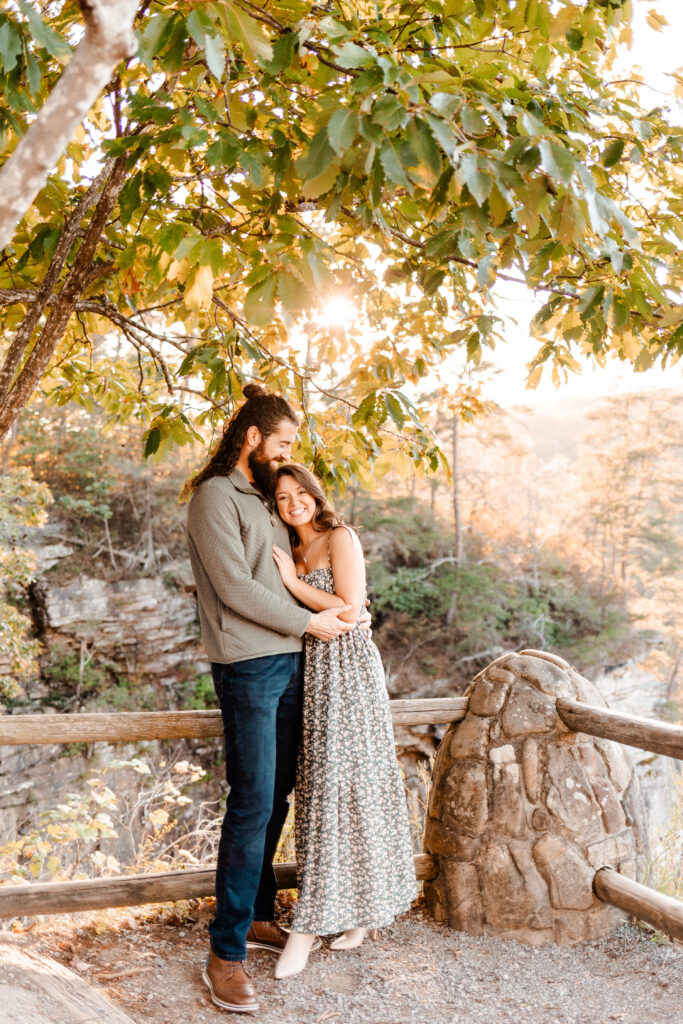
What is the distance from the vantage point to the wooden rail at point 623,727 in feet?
8.54

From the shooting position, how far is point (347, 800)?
2631mm

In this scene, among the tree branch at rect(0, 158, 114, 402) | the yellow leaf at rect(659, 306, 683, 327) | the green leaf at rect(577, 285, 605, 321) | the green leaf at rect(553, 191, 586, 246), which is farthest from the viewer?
the tree branch at rect(0, 158, 114, 402)

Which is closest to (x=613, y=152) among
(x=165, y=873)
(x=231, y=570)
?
(x=231, y=570)

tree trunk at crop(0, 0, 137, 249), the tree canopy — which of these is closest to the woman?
the tree canopy

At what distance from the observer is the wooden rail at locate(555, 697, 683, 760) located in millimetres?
2604

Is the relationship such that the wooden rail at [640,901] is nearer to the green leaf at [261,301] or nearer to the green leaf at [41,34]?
the green leaf at [261,301]

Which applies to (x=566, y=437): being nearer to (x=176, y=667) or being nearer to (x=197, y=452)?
(x=197, y=452)

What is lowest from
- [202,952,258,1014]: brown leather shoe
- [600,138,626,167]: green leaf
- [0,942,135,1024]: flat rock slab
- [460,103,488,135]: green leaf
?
[202,952,258,1014]: brown leather shoe

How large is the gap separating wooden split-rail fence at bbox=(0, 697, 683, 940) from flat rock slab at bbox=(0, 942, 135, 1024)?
0.23 metres

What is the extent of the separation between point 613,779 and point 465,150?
2.52 metres

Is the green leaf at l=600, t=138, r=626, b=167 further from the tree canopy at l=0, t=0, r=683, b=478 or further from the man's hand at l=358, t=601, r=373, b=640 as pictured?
the man's hand at l=358, t=601, r=373, b=640

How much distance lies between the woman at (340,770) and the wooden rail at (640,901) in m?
0.77

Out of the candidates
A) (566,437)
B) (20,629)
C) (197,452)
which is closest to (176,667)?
(20,629)

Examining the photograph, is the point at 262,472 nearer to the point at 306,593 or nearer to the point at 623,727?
the point at 306,593
